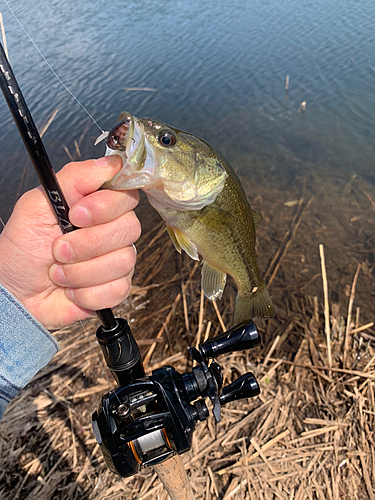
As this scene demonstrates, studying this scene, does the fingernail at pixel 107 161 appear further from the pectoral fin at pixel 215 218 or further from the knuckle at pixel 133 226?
the pectoral fin at pixel 215 218

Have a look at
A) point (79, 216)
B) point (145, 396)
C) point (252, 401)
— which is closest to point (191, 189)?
point (79, 216)

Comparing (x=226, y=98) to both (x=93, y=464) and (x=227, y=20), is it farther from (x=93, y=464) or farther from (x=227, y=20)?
(x=93, y=464)

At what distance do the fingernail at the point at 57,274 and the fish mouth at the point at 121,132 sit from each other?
0.65m

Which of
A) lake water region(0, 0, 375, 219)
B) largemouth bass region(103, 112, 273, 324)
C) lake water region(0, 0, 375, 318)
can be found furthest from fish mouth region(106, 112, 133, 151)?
lake water region(0, 0, 375, 219)

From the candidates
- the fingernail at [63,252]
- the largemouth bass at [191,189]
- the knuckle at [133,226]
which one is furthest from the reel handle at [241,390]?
the fingernail at [63,252]

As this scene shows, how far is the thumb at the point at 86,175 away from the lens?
161 cm

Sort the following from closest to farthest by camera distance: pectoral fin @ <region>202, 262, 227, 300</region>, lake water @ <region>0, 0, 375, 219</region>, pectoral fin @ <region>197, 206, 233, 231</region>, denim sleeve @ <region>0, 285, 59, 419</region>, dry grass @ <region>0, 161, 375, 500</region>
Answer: denim sleeve @ <region>0, 285, 59, 419</region>, pectoral fin @ <region>197, 206, 233, 231</region>, pectoral fin @ <region>202, 262, 227, 300</region>, dry grass @ <region>0, 161, 375, 500</region>, lake water @ <region>0, 0, 375, 219</region>

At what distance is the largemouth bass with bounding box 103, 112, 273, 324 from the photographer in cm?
164

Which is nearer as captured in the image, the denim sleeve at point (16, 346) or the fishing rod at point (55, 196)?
the fishing rod at point (55, 196)

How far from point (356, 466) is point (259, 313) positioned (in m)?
1.59

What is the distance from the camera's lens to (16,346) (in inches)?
62.2

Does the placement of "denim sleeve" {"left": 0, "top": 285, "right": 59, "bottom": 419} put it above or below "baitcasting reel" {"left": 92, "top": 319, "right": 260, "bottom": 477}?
above

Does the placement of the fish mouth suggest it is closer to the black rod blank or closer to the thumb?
the thumb

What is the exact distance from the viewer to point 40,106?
9.89 metres
